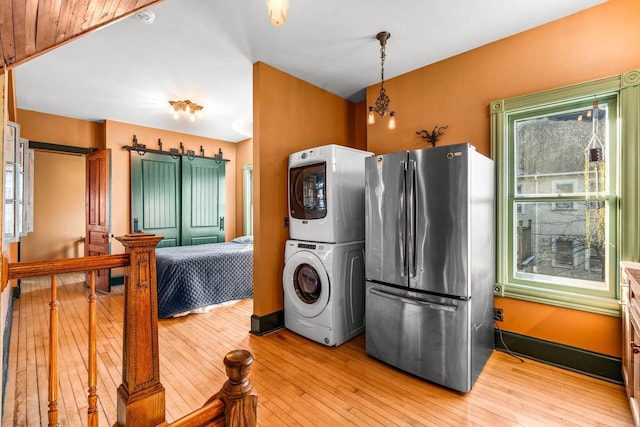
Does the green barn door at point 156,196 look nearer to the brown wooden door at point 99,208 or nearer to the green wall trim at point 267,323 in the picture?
the brown wooden door at point 99,208

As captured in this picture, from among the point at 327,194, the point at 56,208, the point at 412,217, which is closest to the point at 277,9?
the point at 412,217

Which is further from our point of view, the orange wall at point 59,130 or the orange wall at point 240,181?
the orange wall at point 240,181

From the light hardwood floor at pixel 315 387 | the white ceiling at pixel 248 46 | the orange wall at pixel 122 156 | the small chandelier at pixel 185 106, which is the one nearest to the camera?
the light hardwood floor at pixel 315 387

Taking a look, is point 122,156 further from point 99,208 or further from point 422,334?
point 422,334

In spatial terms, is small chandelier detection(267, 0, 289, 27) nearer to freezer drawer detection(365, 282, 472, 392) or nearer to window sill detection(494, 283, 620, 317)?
freezer drawer detection(365, 282, 472, 392)

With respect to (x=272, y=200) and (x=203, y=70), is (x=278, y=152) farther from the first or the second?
(x=203, y=70)

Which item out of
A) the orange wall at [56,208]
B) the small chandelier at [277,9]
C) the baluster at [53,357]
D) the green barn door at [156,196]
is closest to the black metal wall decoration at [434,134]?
the small chandelier at [277,9]

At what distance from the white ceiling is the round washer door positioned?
2.02 m

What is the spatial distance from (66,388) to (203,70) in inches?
122

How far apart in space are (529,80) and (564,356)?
2.29 meters

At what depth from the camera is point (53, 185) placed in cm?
602

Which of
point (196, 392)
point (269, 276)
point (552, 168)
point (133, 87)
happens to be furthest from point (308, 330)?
point (133, 87)

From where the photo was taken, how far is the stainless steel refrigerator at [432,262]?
2.04 metres

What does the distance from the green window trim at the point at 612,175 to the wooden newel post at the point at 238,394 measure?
2.52 m
